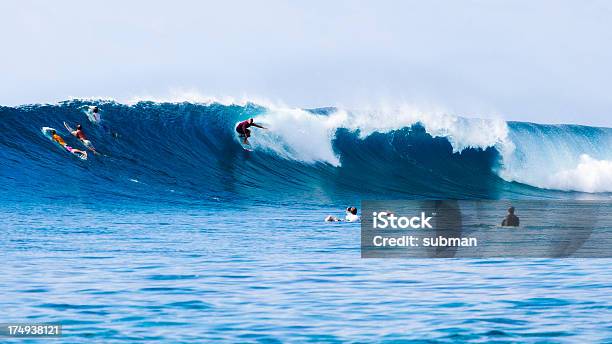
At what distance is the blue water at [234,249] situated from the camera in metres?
6.87

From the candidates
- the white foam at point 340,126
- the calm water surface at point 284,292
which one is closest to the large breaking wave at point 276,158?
the white foam at point 340,126

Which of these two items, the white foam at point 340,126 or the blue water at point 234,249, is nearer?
the blue water at point 234,249

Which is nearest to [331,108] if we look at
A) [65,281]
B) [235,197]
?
[235,197]

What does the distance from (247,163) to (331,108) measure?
5.61 metres

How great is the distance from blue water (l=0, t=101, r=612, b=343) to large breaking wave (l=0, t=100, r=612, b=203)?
0.06m

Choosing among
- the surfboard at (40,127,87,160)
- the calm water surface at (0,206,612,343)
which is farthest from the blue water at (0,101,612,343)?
the surfboard at (40,127,87,160)

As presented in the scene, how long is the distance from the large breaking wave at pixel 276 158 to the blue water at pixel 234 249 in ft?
0.21

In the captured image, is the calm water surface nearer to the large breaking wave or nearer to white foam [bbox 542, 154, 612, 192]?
the large breaking wave

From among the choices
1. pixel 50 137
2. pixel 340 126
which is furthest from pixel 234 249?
pixel 340 126

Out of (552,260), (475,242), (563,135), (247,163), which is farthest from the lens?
(563,135)

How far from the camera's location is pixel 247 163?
23.4 m

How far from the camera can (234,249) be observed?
37.1ft

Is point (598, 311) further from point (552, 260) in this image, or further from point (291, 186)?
point (291, 186)

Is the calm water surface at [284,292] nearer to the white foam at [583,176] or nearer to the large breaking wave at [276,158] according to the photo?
the large breaking wave at [276,158]
